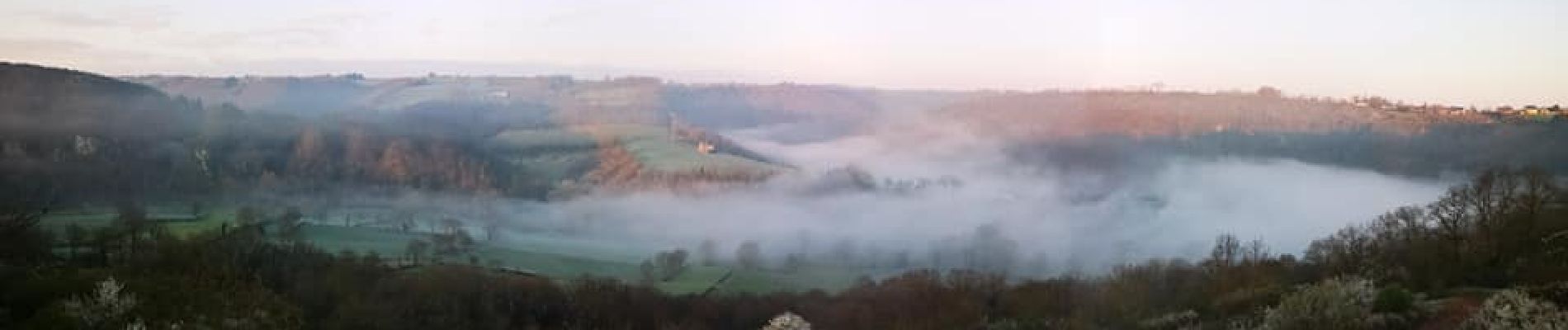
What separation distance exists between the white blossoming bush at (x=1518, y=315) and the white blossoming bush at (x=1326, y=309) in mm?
1893

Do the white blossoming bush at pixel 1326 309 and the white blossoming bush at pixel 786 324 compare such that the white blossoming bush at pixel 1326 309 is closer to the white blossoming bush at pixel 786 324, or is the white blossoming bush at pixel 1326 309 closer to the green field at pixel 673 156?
the white blossoming bush at pixel 786 324

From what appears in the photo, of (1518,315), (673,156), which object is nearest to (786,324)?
(1518,315)

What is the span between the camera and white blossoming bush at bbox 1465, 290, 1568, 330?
16.7 metres

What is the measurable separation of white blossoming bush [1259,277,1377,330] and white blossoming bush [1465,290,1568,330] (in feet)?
6.21

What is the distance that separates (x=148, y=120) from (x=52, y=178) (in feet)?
112

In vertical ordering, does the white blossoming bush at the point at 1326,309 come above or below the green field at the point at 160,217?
above

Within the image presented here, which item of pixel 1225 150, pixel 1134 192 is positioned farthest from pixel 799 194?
pixel 1225 150

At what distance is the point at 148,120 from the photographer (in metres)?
128

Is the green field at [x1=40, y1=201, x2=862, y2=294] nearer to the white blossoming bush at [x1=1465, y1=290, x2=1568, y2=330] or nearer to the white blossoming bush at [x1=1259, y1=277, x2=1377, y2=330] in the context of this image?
the white blossoming bush at [x1=1259, y1=277, x2=1377, y2=330]

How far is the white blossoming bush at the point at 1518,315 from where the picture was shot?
16672 mm

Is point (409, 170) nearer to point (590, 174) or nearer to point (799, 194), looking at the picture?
point (590, 174)

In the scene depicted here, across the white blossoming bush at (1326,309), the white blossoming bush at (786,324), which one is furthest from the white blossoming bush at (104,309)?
the white blossoming bush at (1326,309)

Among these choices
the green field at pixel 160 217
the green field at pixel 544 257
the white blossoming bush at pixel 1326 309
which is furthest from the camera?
the green field at pixel 544 257

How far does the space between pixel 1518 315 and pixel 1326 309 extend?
151 inches
